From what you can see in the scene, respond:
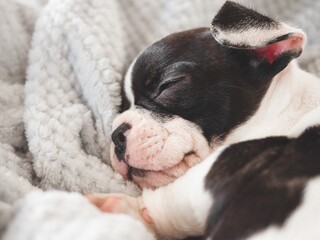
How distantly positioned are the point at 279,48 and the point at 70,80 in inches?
26.2

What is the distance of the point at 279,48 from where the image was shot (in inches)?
47.1

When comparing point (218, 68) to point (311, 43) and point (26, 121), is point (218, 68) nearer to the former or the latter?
point (26, 121)

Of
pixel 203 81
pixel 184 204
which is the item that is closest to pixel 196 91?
pixel 203 81

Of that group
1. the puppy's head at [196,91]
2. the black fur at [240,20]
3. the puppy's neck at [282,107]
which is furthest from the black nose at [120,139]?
the black fur at [240,20]

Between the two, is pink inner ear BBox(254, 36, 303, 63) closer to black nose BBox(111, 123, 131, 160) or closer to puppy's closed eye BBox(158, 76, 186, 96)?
puppy's closed eye BBox(158, 76, 186, 96)

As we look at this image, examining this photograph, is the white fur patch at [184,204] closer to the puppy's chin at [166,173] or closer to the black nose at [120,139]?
the puppy's chin at [166,173]

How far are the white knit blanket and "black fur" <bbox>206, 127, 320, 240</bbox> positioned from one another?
0.17 meters

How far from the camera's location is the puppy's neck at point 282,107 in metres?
1.14

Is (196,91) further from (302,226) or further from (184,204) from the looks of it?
(302,226)

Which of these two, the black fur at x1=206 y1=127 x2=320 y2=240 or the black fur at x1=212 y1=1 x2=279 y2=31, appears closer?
the black fur at x1=206 y1=127 x2=320 y2=240

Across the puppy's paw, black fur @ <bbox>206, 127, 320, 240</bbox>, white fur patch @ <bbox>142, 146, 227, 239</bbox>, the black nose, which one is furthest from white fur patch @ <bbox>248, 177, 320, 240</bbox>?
the black nose

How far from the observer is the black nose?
1.15 m

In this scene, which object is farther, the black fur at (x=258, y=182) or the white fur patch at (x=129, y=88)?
the white fur patch at (x=129, y=88)

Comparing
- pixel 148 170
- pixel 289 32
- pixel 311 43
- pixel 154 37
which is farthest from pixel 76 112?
pixel 311 43
